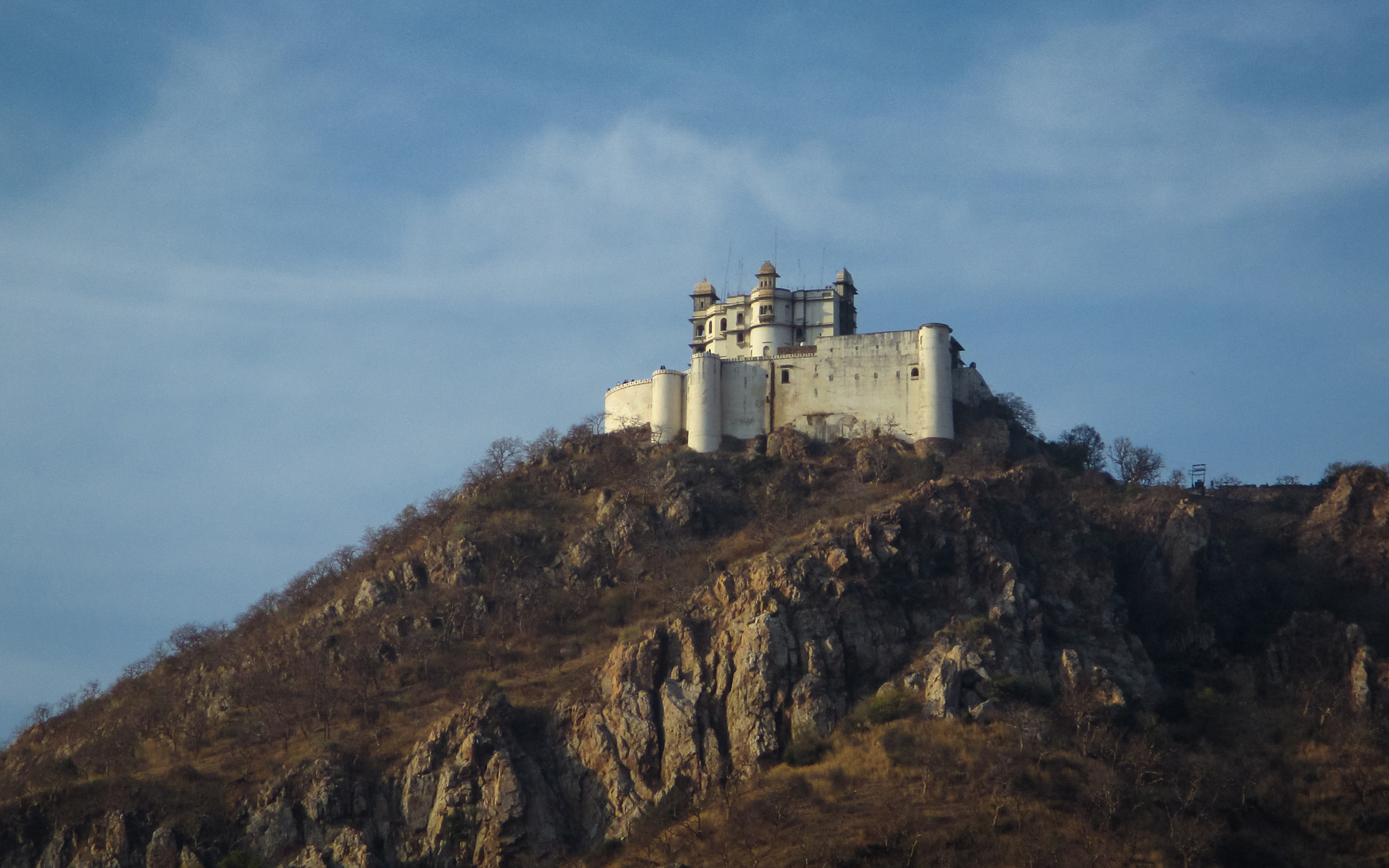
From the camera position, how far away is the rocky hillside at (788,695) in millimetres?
69000

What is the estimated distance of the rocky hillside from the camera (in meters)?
69.0

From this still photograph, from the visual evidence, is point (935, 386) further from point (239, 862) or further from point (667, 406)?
point (239, 862)

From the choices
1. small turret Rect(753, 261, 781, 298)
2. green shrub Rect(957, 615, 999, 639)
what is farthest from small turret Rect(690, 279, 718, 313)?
green shrub Rect(957, 615, 999, 639)

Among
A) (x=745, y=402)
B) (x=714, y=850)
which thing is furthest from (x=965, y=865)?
(x=745, y=402)

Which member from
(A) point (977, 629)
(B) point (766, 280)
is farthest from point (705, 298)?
(A) point (977, 629)

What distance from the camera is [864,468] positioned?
91812mm

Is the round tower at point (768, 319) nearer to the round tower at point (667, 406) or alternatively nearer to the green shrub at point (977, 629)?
the round tower at point (667, 406)

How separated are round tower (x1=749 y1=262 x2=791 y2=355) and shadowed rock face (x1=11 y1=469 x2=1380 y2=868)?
2261cm

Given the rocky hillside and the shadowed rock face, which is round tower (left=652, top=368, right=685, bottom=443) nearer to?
the rocky hillside

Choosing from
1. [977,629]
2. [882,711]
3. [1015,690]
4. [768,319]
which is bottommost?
[882,711]

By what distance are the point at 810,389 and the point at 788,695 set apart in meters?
27.7

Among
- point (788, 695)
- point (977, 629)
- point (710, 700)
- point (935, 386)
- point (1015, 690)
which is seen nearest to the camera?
point (1015, 690)

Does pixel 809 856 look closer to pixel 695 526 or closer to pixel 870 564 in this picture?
pixel 870 564

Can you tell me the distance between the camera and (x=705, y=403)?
9744cm
